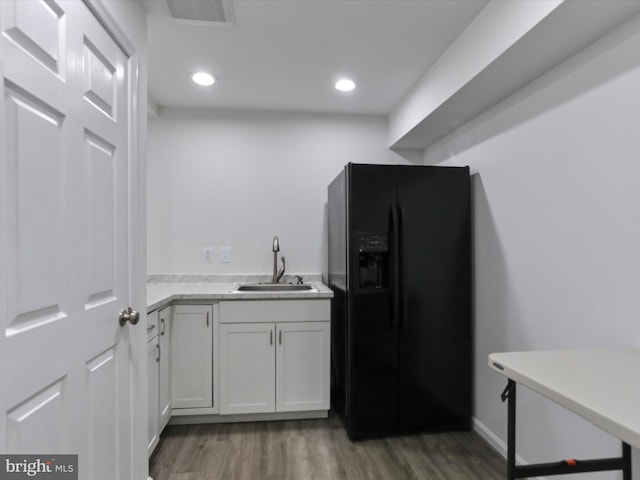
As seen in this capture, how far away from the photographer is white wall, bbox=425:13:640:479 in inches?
54.2

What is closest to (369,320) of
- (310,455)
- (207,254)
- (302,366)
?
(302,366)

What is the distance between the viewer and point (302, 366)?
2.46 meters

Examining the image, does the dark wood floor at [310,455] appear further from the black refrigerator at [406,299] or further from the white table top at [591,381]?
the white table top at [591,381]

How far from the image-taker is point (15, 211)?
855 millimetres

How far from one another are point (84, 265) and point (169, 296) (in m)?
1.15

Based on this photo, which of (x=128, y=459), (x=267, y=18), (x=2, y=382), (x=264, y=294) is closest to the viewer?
(x=2, y=382)

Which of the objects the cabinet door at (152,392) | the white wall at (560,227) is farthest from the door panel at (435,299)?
the cabinet door at (152,392)

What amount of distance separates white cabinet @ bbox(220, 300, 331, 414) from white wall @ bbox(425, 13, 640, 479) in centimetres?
108

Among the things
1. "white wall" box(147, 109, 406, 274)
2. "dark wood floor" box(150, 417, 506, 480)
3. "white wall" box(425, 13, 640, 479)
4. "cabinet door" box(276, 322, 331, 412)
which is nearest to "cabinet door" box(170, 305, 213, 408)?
"dark wood floor" box(150, 417, 506, 480)

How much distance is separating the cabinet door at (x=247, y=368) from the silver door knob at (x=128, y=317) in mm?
1004

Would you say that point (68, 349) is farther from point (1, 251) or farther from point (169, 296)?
point (169, 296)

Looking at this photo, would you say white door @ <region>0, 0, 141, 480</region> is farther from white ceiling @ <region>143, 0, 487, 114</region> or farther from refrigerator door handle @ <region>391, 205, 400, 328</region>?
refrigerator door handle @ <region>391, 205, 400, 328</region>

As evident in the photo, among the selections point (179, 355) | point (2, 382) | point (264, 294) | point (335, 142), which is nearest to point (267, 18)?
point (335, 142)

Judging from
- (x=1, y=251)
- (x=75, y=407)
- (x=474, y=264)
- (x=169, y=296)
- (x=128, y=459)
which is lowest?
(x=128, y=459)
